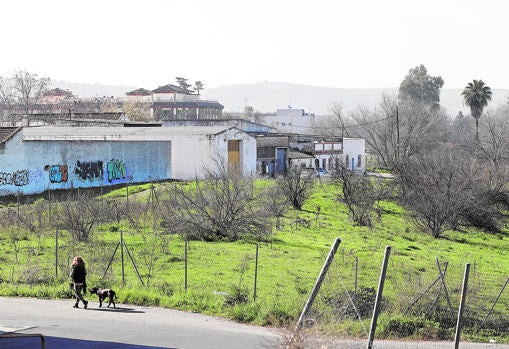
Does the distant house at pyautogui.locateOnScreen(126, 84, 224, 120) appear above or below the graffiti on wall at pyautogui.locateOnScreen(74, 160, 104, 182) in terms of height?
above

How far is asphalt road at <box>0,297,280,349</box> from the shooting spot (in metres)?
16.7

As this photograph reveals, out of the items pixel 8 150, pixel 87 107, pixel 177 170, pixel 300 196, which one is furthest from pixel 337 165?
pixel 87 107

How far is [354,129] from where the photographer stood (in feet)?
458

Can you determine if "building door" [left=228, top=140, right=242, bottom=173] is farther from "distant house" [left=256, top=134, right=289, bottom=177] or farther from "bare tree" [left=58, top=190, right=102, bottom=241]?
"bare tree" [left=58, top=190, right=102, bottom=241]

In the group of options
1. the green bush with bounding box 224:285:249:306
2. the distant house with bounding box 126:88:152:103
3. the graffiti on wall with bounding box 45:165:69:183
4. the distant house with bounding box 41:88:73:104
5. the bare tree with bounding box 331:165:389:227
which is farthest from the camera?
the distant house with bounding box 126:88:152:103

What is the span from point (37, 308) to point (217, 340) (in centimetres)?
607

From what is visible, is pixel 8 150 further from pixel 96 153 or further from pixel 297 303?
pixel 297 303

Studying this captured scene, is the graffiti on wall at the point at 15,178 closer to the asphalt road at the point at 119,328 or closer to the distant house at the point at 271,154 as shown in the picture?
the distant house at the point at 271,154

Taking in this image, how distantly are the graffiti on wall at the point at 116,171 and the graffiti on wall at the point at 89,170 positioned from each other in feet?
1.71

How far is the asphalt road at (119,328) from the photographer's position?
16672 mm

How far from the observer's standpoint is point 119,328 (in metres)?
18.3

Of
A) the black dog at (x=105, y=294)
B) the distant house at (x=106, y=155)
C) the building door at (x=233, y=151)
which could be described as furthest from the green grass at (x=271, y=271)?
the building door at (x=233, y=151)

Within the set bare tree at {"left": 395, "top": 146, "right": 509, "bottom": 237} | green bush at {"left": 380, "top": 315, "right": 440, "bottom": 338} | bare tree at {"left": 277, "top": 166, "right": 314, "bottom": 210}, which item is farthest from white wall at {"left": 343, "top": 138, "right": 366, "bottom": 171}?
green bush at {"left": 380, "top": 315, "right": 440, "bottom": 338}

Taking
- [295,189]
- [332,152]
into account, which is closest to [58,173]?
[295,189]
